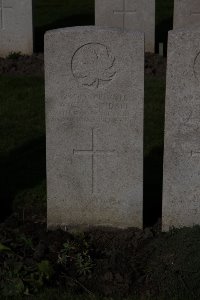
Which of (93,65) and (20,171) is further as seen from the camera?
(20,171)

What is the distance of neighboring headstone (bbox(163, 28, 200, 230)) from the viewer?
5785mm

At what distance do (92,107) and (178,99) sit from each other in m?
0.66

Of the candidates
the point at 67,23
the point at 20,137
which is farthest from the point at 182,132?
the point at 67,23

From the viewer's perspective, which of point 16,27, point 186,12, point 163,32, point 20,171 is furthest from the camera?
point 163,32

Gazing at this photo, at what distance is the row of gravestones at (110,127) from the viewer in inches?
232

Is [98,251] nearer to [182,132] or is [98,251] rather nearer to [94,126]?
[94,126]

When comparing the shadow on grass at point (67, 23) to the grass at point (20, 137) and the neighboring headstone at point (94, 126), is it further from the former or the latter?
the neighboring headstone at point (94, 126)

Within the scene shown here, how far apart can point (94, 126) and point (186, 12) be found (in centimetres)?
610

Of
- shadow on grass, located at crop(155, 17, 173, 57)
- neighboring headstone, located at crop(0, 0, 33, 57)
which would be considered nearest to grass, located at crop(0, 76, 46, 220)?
neighboring headstone, located at crop(0, 0, 33, 57)

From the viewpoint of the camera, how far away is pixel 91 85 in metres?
5.99

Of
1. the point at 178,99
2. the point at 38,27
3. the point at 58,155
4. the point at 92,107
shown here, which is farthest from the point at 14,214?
the point at 38,27

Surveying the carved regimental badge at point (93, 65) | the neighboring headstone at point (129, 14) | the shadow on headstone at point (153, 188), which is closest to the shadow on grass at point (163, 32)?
the neighboring headstone at point (129, 14)

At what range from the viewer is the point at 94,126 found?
611 cm

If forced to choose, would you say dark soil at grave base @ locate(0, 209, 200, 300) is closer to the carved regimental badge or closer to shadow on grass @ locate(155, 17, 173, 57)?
the carved regimental badge
